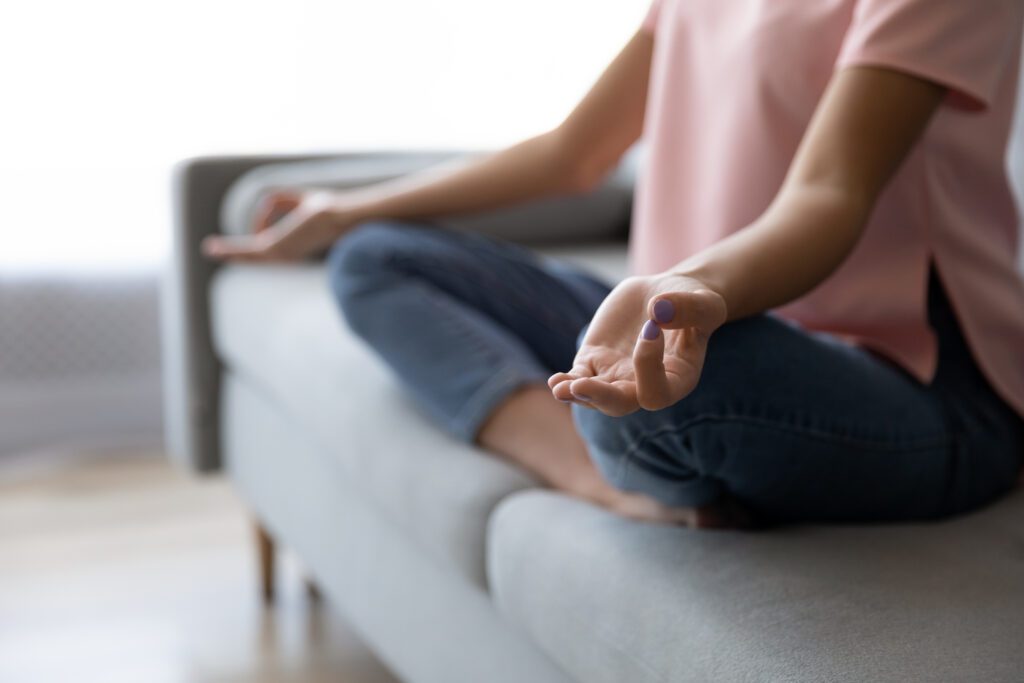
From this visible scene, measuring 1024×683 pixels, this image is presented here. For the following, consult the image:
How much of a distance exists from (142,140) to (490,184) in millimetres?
1297

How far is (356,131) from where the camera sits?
96.1 inches

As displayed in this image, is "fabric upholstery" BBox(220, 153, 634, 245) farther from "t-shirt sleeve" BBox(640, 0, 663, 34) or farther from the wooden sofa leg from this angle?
"t-shirt sleeve" BBox(640, 0, 663, 34)

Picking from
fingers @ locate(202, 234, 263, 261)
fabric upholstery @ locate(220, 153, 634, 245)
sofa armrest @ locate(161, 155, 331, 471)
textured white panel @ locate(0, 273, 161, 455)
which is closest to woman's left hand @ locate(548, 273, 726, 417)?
fingers @ locate(202, 234, 263, 261)

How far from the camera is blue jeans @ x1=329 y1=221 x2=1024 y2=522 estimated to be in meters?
0.74

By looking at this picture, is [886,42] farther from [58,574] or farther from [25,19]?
[25,19]

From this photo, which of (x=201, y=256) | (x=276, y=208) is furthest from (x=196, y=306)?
(x=276, y=208)

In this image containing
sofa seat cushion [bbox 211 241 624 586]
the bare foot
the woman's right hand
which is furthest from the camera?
the woman's right hand

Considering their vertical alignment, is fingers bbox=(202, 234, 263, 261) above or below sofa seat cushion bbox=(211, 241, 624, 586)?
above

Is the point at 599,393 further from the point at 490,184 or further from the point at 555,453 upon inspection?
the point at 490,184

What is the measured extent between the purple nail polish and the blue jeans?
14 cm

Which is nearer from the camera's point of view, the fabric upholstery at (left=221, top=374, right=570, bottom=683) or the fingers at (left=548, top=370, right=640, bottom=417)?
the fingers at (left=548, top=370, right=640, bottom=417)

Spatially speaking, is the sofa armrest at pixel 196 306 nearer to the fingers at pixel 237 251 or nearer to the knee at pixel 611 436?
the fingers at pixel 237 251

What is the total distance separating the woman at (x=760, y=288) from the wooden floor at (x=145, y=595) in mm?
571

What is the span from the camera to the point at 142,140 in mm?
2254
